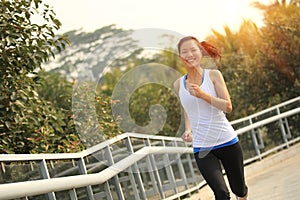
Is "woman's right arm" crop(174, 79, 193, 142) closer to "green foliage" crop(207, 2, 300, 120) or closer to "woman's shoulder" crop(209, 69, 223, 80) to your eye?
"woman's shoulder" crop(209, 69, 223, 80)

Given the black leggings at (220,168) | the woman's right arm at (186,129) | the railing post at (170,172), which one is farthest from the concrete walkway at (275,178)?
the woman's right arm at (186,129)

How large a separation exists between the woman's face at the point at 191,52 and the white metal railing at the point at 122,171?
1.35m

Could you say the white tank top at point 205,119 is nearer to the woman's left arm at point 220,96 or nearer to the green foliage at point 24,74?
the woman's left arm at point 220,96

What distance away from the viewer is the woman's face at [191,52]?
20.0 ft

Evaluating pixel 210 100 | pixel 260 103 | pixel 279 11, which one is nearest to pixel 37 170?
pixel 210 100

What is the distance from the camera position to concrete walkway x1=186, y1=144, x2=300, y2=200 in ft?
33.8

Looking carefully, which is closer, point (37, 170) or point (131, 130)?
point (37, 170)

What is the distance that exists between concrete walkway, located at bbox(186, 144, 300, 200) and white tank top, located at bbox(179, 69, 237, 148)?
347cm

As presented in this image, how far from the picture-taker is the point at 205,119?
19.9 feet

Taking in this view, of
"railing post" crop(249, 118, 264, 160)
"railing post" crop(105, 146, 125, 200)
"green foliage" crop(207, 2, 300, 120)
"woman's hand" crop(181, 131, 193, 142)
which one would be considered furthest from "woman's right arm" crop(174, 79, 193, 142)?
"green foliage" crop(207, 2, 300, 120)

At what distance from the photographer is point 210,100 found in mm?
5887

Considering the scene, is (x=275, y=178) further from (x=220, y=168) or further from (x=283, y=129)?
(x=220, y=168)

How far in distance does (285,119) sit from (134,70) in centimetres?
949

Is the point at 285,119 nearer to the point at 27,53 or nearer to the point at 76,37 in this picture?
the point at 27,53
